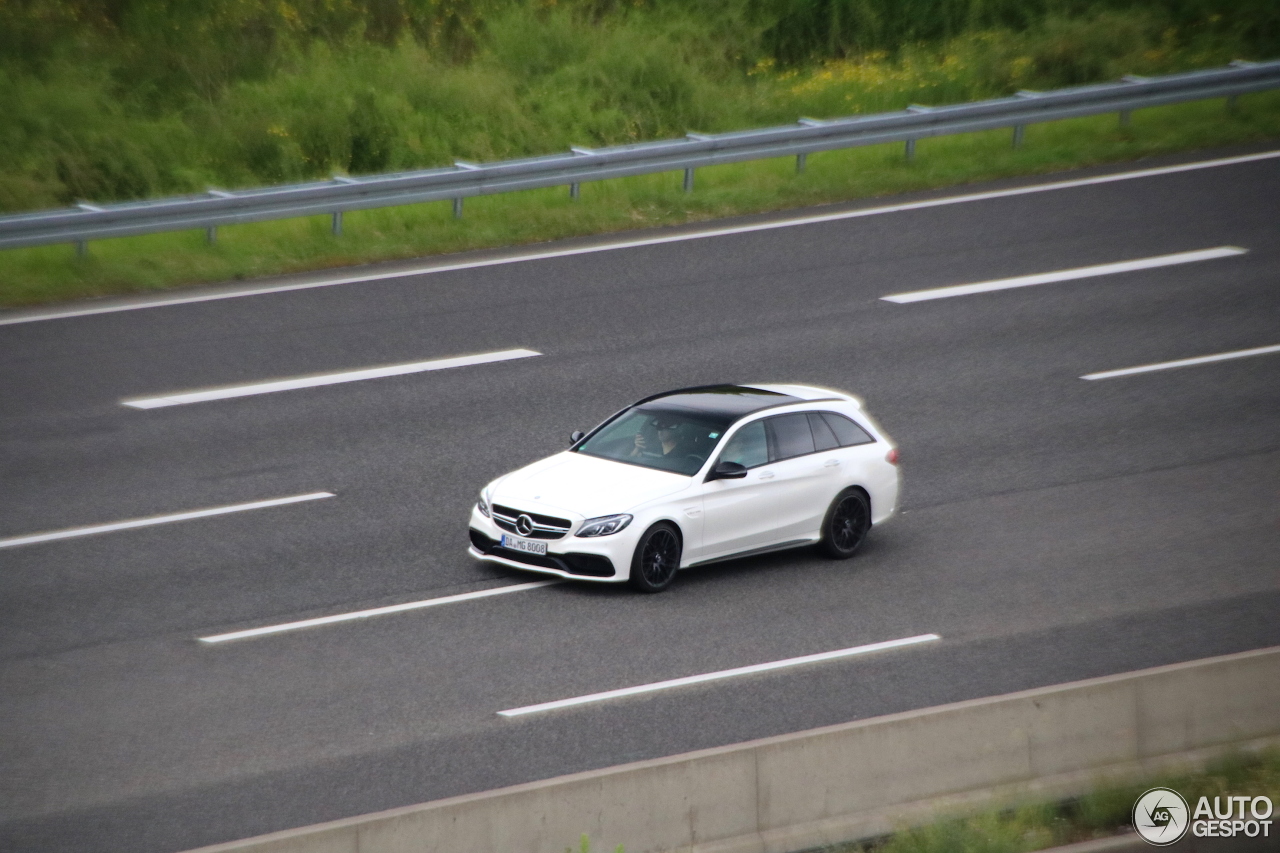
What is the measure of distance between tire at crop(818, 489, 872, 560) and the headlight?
6.46ft

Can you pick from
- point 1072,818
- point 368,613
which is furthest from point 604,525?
point 1072,818

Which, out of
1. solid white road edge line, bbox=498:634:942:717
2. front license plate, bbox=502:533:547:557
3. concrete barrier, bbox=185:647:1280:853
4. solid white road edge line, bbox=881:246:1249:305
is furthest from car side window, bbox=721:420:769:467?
solid white road edge line, bbox=881:246:1249:305

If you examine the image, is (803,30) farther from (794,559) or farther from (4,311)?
(794,559)

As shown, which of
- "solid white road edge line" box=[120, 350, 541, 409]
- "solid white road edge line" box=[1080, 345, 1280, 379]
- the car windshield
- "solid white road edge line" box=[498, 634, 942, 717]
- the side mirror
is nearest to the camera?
"solid white road edge line" box=[498, 634, 942, 717]

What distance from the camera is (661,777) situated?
8.30 meters

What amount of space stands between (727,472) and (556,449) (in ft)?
9.08

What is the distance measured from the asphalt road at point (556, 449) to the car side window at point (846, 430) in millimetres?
909

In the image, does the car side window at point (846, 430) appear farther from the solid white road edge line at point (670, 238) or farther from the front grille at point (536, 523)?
the solid white road edge line at point (670, 238)

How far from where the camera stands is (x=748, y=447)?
13.3m

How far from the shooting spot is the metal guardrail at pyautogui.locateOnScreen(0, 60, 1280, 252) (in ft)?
64.0

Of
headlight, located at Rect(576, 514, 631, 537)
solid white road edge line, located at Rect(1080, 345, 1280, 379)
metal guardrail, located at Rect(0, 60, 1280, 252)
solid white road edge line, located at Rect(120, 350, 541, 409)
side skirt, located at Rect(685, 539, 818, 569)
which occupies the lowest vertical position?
solid white road edge line, located at Rect(1080, 345, 1280, 379)

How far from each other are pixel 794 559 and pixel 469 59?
17.3 metres

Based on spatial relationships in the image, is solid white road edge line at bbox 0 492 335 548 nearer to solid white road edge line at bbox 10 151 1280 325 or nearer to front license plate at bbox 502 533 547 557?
front license plate at bbox 502 533 547 557

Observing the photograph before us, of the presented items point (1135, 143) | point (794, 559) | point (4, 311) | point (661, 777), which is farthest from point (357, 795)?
point (1135, 143)
